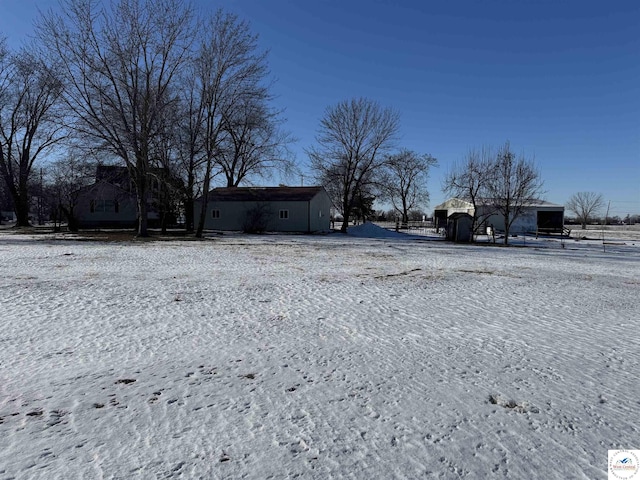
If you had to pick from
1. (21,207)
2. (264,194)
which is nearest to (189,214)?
(264,194)

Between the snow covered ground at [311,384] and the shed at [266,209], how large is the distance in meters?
27.3

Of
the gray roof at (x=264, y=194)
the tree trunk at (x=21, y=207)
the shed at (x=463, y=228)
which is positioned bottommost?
the shed at (x=463, y=228)

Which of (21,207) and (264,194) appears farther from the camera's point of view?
(264,194)

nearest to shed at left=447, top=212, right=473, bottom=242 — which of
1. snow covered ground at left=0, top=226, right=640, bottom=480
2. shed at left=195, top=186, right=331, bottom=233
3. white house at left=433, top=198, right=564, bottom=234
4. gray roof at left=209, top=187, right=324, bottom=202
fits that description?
shed at left=195, top=186, right=331, bottom=233

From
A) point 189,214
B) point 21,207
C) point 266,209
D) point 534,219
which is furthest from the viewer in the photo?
point 534,219

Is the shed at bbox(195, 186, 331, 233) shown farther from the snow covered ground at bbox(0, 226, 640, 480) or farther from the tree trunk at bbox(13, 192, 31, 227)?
the snow covered ground at bbox(0, 226, 640, 480)

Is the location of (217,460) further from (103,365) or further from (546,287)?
(546,287)

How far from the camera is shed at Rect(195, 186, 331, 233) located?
34.7 metres

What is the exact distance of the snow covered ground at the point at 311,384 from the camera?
98.7 inches

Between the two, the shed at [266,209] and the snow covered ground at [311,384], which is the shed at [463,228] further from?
the snow covered ground at [311,384]

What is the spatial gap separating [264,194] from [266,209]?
2.15m

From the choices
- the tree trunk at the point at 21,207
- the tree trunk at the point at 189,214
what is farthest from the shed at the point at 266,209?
the tree trunk at the point at 21,207

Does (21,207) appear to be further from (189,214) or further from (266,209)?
(266,209)

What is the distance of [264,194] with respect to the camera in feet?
119
